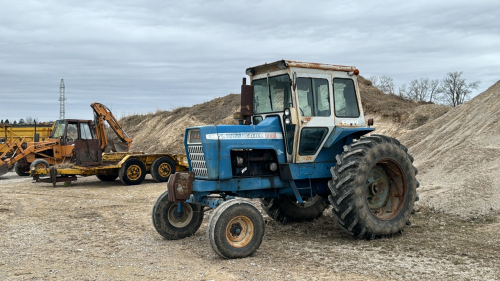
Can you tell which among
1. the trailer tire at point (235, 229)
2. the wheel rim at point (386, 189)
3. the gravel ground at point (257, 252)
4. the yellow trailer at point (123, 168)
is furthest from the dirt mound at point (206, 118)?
the trailer tire at point (235, 229)

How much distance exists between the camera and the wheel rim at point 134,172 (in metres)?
16.3

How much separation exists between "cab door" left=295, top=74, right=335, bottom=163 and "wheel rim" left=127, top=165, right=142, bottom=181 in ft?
31.7

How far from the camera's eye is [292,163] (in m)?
7.81

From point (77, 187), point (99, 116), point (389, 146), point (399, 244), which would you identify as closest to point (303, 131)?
point (389, 146)

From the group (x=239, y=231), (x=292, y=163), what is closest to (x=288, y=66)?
(x=292, y=163)

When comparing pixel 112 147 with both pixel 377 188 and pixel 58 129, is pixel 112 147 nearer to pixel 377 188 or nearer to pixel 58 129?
pixel 58 129

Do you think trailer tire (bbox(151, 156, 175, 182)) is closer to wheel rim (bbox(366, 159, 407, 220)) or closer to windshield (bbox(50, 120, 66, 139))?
windshield (bbox(50, 120, 66, 139))

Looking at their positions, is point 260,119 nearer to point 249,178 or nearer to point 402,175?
point 249,178

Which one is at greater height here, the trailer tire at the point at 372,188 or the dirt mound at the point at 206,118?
the dirt mound at the point at 206,118

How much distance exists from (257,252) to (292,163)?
157 cm

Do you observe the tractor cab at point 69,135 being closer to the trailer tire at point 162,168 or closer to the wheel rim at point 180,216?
the trailer tire at point 162,168

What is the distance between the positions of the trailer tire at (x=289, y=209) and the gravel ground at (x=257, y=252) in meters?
0.17

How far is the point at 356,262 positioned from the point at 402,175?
2382 mm

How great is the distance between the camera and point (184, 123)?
33656 mm
